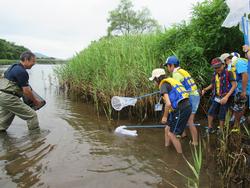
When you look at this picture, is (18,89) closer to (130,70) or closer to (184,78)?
(130,70)

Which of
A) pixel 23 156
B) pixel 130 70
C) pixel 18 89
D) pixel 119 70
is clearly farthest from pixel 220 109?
pixel 18 89

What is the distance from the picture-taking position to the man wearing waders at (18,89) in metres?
5.84

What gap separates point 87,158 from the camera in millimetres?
4758

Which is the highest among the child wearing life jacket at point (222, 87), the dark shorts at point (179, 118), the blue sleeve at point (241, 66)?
the blue sleeve at point (241, 66)

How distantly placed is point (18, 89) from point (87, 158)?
2.40 m

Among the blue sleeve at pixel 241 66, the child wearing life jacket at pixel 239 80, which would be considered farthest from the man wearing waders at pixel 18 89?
the blue sleeve at pixel 241 66

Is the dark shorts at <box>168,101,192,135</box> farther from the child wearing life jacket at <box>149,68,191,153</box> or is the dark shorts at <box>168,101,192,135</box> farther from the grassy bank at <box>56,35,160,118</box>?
the grassy bank at <box>56,35,160,118</box>

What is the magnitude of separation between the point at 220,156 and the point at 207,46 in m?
3.89

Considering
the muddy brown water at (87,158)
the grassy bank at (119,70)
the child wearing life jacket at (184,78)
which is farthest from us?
the grassy bank at (119,70)

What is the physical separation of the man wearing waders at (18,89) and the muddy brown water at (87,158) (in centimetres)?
46

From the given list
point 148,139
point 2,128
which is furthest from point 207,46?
point 2,128

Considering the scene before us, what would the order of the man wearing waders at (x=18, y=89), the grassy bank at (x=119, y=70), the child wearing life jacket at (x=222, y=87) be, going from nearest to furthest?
the child wearing life jacket at (x=222, y=87) < the man wearing waders at (x=18, y=89) < the grassy bank at (x=119, y=70)

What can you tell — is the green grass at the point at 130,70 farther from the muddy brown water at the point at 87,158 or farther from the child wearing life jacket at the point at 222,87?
the child wearing life jacket at the point at 222,87

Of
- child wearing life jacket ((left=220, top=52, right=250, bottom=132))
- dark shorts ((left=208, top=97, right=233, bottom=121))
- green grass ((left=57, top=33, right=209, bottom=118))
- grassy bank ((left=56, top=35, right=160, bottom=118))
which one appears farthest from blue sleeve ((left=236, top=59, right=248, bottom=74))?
grassy bank ((left=56, top=35, right=160, bottom=118))
